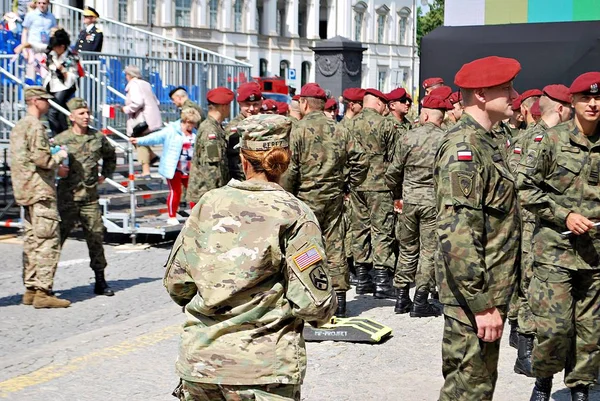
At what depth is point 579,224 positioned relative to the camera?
5965 millimetres

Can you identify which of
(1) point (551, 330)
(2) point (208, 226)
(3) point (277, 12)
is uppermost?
(3) point (277, 12)

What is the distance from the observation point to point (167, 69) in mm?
17328

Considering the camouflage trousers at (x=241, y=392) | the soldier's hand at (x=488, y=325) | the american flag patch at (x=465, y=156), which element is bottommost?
the camouflage trousers at (x=241, y=392)

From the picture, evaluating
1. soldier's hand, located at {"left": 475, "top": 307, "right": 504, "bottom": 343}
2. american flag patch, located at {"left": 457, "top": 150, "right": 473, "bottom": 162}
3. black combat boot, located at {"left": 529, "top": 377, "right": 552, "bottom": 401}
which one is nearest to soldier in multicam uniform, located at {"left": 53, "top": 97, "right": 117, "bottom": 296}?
black combat boot, located at {"left": 529, "top": 377, "right": 552, "bottom": 401}

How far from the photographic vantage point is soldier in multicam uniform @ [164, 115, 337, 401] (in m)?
3.86

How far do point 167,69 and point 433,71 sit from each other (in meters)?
5.01

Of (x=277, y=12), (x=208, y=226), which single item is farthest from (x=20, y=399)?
(x=277, y=12)

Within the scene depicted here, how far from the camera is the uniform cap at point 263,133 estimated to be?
400cm

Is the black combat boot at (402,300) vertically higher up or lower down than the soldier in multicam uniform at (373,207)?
lower down

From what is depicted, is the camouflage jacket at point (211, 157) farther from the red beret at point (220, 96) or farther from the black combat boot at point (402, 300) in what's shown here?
the black combat boot at point (402, 300)

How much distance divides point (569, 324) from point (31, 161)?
18.3 feet

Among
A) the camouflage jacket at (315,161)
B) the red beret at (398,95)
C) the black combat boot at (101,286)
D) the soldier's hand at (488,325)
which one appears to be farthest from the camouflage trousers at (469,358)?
the red beret at (398,95)

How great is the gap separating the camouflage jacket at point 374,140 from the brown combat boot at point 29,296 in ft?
11.9

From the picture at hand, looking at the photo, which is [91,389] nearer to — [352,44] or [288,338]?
[288,338]
